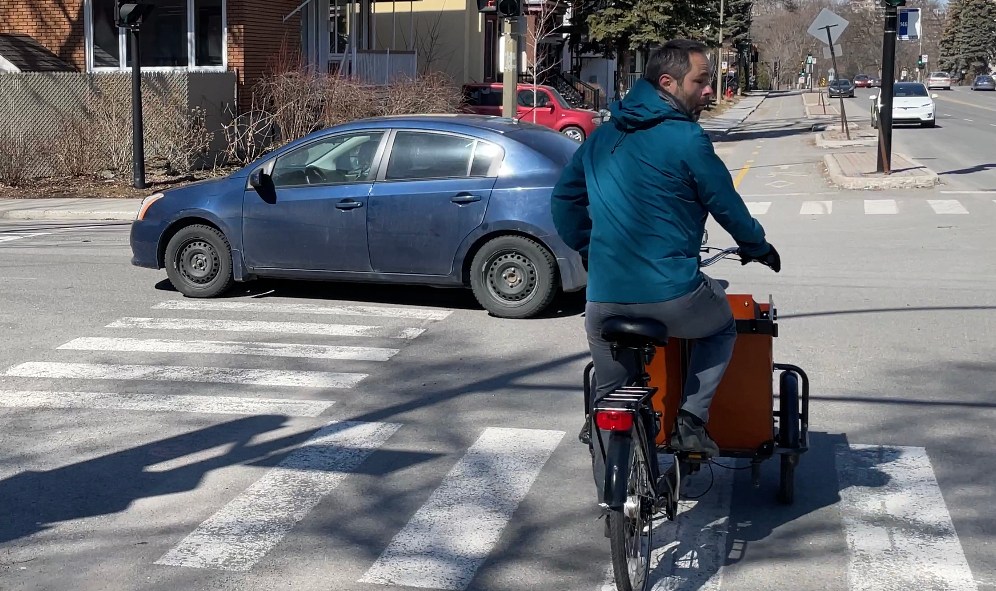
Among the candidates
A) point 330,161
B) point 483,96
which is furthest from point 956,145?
point 330,161

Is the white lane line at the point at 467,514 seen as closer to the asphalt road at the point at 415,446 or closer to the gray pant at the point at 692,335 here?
the asphalt road at the point at 415,446

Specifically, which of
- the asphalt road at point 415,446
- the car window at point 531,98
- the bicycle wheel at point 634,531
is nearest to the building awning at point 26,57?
the car window at point 531,98

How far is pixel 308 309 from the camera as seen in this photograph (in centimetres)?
1025

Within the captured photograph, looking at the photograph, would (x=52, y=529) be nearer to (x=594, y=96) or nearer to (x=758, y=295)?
(x=758, y=295)

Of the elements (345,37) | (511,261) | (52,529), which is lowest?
(52,529)

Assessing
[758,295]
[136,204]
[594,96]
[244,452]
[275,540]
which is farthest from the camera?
[594,96]

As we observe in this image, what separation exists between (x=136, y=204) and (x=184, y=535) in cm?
1417

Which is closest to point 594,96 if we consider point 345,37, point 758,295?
point 345,37

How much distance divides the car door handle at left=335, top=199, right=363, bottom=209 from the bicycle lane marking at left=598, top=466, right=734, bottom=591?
4.73m

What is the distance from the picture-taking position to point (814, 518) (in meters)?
5.41

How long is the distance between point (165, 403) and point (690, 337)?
12.8ft

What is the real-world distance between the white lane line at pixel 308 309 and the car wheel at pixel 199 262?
141 mm

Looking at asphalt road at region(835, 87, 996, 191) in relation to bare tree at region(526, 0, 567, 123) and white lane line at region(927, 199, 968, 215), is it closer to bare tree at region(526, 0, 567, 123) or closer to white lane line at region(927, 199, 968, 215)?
white lane line at region(927, 199, 968, 215)

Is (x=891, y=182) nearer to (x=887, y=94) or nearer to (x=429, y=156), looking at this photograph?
(x=887, y=94)
